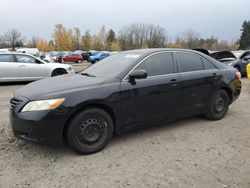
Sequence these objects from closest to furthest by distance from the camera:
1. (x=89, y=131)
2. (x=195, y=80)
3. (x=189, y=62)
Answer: (x=89, y=131) → (x=195, y=80) → (x=189, y=62)

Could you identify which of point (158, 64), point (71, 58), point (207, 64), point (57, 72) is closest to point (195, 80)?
point (207, 64)

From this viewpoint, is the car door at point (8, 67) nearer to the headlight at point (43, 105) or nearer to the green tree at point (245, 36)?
the headlight at point (43, 105)

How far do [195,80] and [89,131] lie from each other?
7.48 feet

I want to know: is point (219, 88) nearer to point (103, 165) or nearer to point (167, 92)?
point (167, 92)

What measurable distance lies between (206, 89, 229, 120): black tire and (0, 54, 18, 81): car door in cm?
838

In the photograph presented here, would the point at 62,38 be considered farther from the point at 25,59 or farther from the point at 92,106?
the point at 92,106

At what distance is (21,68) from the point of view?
10.6m

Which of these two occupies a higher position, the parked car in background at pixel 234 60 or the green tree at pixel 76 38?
the green tree at pixel 76 38

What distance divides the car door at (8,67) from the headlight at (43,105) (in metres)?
7.87

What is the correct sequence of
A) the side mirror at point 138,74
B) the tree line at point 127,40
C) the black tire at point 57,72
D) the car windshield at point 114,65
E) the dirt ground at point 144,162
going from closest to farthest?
the dirt ground at point 144,162 → the side mirror at point 138,74 → the car windshield at point 114,65 → the black tire at point 57,72 → the tree line at point 127,40

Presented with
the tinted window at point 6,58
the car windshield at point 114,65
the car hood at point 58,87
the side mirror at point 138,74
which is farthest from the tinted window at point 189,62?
the tinted window at point 6,58

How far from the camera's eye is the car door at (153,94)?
12.9 feet

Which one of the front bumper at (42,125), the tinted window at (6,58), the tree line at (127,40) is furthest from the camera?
the tree line at (127,40)

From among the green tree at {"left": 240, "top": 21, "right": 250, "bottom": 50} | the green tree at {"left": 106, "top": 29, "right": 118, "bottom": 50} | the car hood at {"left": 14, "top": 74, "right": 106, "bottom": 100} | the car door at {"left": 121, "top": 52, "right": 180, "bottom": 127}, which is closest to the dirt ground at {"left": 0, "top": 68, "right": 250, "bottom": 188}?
the car door at {"left": 121, "top": 52, "right": 180, "bottom": 127}
